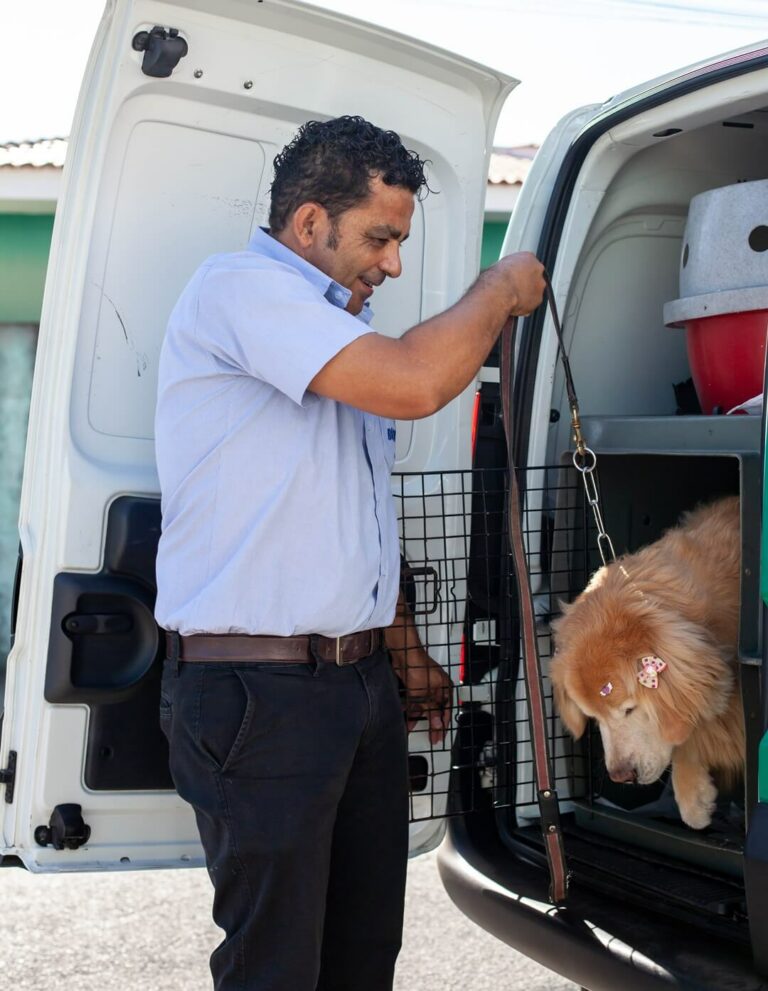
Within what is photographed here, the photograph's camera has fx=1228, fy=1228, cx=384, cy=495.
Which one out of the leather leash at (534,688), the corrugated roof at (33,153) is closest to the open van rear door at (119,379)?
the leather leash at (534,688)

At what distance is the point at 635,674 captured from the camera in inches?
117

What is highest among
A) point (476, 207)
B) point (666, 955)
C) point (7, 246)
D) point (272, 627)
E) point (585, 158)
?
point (7, 246)

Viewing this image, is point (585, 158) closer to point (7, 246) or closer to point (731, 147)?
point (731, 147)

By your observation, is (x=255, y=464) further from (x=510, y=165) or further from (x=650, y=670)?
(x=510, y=165)

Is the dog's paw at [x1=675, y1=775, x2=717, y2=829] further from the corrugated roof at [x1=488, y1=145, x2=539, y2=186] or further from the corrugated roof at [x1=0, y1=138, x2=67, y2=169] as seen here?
the corrugated roof at [x1=0, y1=138, x2=67, y2=169]

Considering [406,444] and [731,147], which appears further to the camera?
[731,147]

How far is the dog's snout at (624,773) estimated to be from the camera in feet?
10.1

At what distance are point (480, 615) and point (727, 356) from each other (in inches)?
37.8

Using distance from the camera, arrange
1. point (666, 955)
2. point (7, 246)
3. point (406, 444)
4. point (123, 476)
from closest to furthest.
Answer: point (666, 955)
point (123, 476)
point (406, 444)
point (7, 246)

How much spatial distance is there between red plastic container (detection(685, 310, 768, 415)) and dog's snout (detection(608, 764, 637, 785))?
1.01 metres

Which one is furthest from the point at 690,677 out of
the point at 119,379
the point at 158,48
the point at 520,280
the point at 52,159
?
the point at 52,159

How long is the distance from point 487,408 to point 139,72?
1264 millimetres

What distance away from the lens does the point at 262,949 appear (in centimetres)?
241

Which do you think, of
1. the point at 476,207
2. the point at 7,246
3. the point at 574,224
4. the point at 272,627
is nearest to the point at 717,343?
the point at 574,224
